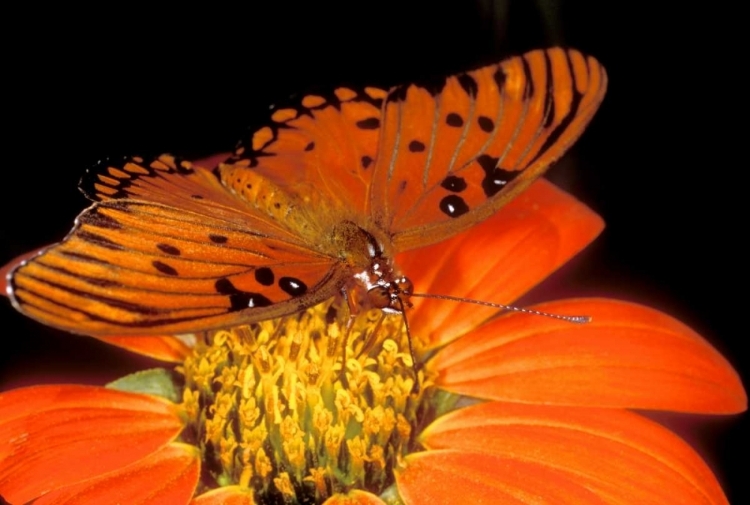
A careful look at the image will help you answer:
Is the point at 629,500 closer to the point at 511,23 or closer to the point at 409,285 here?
the point at 409,285

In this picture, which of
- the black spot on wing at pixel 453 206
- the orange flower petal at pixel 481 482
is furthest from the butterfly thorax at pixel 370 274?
the orange flower petal at pixel 481 482

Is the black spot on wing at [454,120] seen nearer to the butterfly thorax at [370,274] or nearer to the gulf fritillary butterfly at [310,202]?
the gulf fritillary butterfly at [310,202]

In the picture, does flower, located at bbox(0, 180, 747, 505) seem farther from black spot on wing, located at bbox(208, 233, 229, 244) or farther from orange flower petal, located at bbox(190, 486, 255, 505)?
black spot on wing, located at bbox(208, 233, 229, 244)

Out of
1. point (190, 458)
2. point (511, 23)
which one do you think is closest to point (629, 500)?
point (190, 458)

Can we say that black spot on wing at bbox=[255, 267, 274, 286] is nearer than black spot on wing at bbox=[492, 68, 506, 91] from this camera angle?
Yes

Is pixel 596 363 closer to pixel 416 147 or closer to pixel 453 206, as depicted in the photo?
pixel 453 206

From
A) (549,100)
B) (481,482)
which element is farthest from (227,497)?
(549,100)

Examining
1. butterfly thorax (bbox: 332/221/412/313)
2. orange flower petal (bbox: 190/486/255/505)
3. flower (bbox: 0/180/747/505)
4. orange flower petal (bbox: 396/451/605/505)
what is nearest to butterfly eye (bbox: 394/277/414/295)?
butterfly thorax (bbox: 332/221/412/313)
